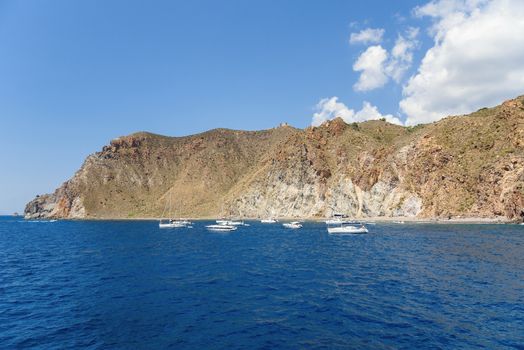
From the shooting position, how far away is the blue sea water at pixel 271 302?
24.9 m

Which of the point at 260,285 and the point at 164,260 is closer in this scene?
the point at 260,285

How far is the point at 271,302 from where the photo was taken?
3403 centimetres

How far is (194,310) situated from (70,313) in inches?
417

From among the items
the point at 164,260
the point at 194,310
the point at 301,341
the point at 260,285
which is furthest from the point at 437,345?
the point at 164,260

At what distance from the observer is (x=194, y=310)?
1244 inches

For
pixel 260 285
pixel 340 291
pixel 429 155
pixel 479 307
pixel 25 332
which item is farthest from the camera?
pixel 429 155

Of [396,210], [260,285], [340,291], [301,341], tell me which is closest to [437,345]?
[301,341]

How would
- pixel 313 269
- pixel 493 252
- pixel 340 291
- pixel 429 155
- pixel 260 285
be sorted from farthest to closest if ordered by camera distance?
pixel 429 155 < pixel 493 252 < pixel 313 269 < pixel 260 285 < pixel 340 291

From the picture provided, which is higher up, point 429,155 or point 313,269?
point 429,155

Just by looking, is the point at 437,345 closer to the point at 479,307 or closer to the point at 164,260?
the point at 479,307

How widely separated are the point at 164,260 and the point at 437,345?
47.3m

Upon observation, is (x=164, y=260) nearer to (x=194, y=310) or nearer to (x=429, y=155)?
(x=194, y=310)

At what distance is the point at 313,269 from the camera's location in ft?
168

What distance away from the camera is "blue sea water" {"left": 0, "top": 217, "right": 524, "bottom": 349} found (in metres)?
24.9
